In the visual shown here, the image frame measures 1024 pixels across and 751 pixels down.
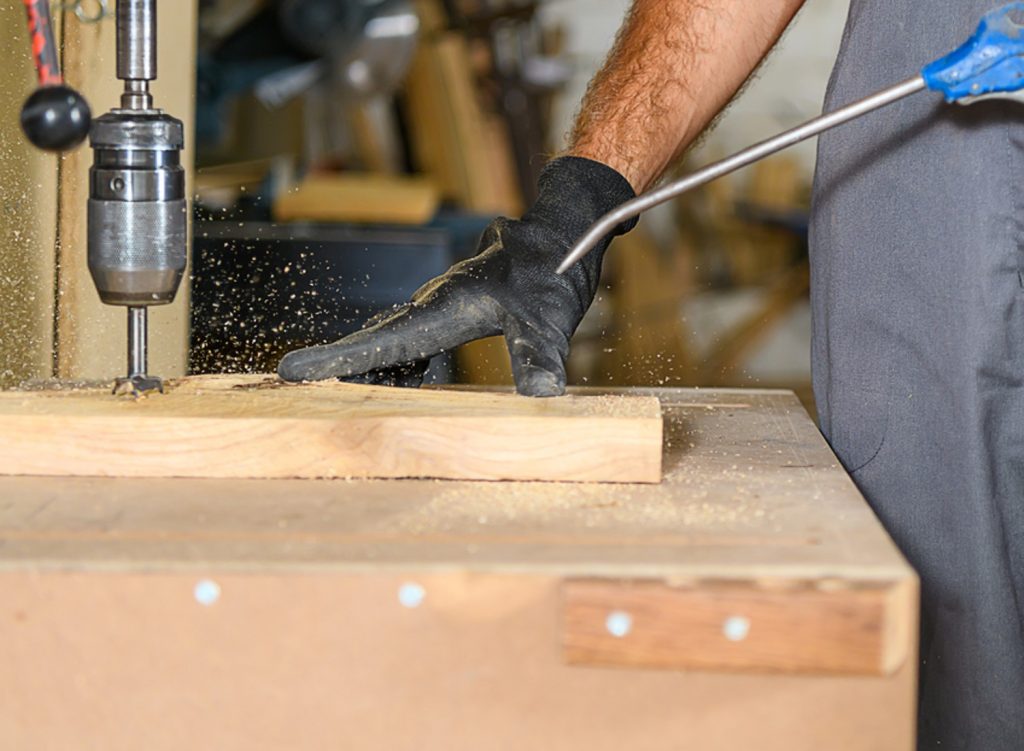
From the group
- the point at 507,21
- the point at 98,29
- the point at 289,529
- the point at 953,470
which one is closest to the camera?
the point at 289,529

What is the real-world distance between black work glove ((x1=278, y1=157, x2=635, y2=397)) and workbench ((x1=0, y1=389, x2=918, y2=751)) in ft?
1.13

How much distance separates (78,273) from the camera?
1.47 m

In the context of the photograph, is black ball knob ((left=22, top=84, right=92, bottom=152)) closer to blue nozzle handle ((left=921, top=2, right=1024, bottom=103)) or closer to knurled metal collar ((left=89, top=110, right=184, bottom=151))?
knurled metal collar ((left=89, top=110, right=184, bottom=151))

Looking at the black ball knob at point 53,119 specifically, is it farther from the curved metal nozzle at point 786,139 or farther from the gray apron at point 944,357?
the gray apron at point 944,357

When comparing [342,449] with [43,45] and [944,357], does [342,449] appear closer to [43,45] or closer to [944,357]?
[43,45]

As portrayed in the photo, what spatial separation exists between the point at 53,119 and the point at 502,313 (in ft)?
1.43

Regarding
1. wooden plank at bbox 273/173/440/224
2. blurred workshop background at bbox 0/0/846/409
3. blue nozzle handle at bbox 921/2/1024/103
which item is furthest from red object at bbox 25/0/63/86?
wooden plank at bbox 273/173/440/224

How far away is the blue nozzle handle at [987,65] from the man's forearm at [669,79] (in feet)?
1.11

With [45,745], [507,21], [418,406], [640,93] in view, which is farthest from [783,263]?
[45,745]

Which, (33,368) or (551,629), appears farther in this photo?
(33,368)

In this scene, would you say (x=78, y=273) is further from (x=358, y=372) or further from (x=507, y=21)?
(x=507, y=21)

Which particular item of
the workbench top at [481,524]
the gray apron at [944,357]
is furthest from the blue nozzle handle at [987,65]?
the workbench top at [481,524]

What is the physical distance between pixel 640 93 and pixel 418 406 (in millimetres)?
472

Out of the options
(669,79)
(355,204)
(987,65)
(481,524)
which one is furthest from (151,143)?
(355,204)
